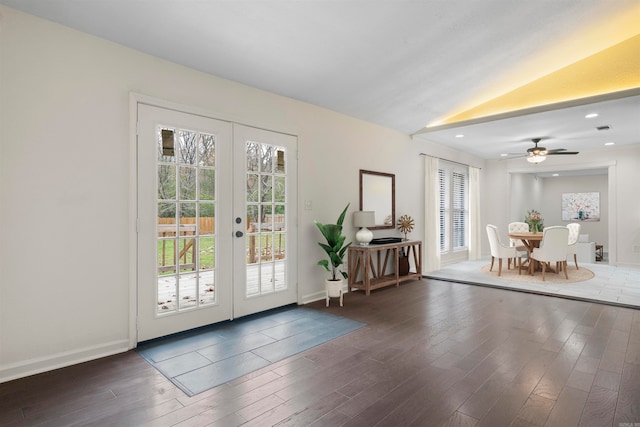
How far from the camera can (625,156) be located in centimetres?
722

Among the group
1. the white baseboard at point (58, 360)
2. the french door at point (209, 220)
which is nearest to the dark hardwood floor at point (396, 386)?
the white baseboard at point (58, 360)

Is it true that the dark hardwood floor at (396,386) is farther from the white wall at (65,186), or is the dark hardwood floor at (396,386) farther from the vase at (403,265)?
the vase at (403,265)

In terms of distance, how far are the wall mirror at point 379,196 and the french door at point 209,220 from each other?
1480mm

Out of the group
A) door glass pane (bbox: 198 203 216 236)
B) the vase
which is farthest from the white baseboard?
the vase

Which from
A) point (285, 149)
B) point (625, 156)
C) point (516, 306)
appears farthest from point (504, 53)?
point (625, 156)

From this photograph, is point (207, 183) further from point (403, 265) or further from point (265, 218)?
point (403, 265)

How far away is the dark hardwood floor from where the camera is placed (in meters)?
1.95

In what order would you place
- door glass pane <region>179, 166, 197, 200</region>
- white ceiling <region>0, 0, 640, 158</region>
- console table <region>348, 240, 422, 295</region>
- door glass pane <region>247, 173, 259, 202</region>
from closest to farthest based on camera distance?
white ceiling <region>0, 0, 640, 158</region>, door glass pane <region>179, 166, 197, 200</region>, door glass pane <region>247, 173, 259, 202</region>, console table <region>348, 240, 422, 295</region>

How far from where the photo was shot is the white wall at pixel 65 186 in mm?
2424

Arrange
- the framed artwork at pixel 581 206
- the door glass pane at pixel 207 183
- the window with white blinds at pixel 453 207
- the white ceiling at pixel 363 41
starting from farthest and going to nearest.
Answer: the framed artwork at pixel 581 206 < the window with white blinds at pixel 453 207 < the door glass pane at pixel 207 183 < the white ceiling at pixel 363 41

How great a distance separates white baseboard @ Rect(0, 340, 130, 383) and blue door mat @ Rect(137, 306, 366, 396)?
0.67ft

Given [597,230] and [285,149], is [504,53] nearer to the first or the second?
[285,149]

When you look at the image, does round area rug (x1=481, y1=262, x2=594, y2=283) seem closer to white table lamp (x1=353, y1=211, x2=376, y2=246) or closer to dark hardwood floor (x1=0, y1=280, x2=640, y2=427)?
dark hardwood floor (x1=0, y1=280, x2=640, y2=427)

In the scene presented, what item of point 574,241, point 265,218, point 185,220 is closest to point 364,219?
point 265,218
